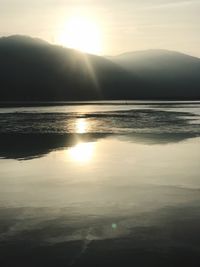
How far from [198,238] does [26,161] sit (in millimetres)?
15000

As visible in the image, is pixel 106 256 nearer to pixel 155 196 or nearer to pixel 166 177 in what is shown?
pixel 155 196

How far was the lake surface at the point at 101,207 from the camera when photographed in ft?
35.4

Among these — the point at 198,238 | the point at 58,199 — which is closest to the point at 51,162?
the point at 58,199

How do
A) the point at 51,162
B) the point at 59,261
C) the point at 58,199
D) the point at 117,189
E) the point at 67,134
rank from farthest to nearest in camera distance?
the point at 67,134 → the point at 51,162 → the point at 117,189 → the point at 58,199 → the point at 59,261

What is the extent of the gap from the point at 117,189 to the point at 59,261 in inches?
304

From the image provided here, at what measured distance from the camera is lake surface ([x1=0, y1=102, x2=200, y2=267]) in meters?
10.8

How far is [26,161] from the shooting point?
2534 centimetres

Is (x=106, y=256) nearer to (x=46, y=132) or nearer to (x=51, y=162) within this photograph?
(x=51, y=162)

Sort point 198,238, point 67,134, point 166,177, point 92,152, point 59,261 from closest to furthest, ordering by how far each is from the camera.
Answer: point 59,261
point 198,238
point 166,177
point 92,152
point 67,134

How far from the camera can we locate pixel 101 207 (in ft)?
49.4

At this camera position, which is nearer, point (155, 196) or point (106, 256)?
point (106, 256)

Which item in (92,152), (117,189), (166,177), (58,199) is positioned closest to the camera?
(58,199)

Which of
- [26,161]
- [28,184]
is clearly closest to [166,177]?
[28,184]

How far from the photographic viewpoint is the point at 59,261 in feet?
33.9
